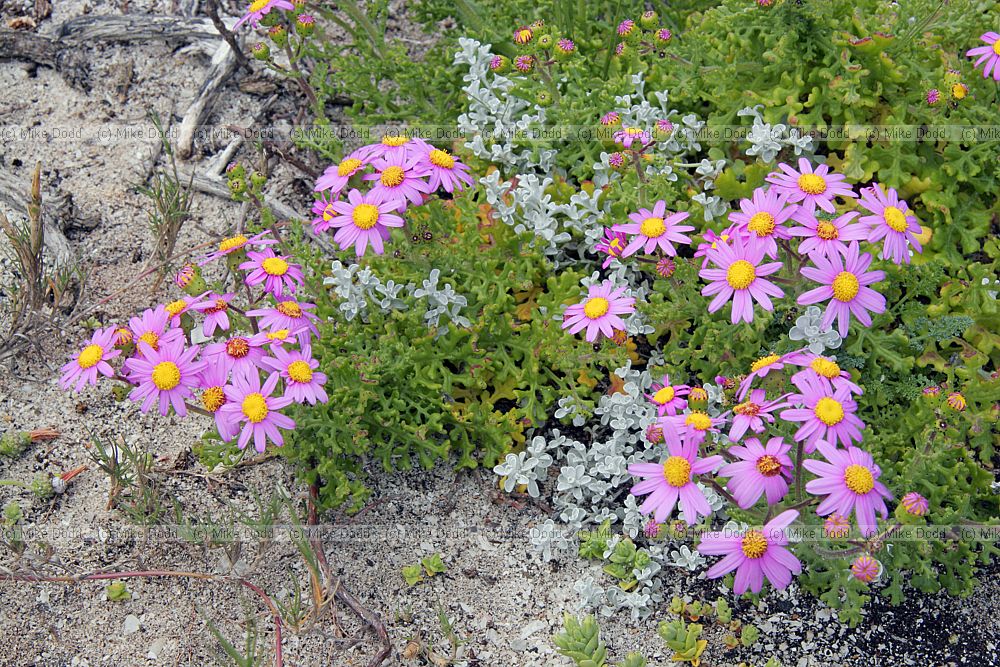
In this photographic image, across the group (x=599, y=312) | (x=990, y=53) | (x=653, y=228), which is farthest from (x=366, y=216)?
(x=990, y=53)

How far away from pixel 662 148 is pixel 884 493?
7.23 feet

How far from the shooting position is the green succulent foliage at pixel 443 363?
12.2 ft

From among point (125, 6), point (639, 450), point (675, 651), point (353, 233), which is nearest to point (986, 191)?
point (639, 450)

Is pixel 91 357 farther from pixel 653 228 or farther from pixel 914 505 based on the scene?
pixel 914 505

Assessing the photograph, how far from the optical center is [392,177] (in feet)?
11.8

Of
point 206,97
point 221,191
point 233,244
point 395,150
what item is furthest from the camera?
point 206,97

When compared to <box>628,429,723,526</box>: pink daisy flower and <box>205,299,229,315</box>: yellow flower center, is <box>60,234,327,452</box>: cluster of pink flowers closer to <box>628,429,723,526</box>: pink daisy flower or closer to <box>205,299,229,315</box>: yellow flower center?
<box>205,299,229,315</box>: yellow flower center

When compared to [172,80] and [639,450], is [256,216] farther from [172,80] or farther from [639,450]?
[639,450]

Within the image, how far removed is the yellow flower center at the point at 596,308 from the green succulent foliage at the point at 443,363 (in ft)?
0.71

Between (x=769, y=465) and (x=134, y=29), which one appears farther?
(x=134, y=29)

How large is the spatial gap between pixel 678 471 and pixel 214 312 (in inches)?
73.1

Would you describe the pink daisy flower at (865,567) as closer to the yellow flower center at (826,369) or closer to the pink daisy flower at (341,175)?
the yellow flower center at (826,369)

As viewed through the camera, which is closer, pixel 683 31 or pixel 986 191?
pixel 986 191

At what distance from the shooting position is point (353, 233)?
358 centimetres
